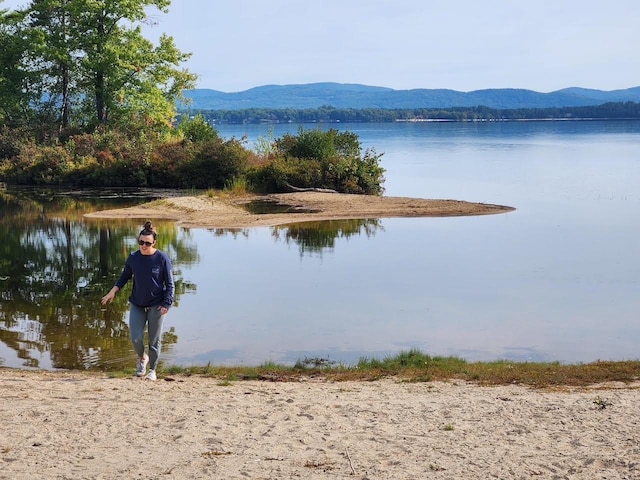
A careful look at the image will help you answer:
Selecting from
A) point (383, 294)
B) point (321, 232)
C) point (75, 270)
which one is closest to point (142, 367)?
point (383, 294)

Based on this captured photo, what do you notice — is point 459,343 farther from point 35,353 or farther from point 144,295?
point 35,353

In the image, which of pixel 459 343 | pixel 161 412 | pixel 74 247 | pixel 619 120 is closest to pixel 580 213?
pixel 74 247

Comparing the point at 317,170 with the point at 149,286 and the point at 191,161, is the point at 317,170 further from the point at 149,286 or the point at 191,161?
the point at 149,286

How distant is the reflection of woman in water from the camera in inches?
402

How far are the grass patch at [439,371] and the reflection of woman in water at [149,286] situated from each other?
3.39 feet

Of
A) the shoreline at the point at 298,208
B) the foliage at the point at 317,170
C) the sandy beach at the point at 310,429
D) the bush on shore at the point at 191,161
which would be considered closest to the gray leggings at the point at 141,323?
the sandy beach at the point at 310,429

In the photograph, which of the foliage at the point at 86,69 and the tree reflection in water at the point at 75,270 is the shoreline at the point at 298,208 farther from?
the foliage at the point at 86,69

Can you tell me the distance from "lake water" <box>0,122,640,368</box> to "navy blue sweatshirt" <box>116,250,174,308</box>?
221 cm

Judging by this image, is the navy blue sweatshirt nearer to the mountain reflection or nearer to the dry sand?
the dry sand

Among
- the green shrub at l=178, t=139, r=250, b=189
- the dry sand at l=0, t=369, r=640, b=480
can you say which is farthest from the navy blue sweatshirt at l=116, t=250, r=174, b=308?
the green shrub at l=178, t=139, r=250, b=189

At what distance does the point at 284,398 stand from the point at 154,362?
6.91ft

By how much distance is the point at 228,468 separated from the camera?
23.1 feet

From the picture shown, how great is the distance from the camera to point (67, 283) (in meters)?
18.6

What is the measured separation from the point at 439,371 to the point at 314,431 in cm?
346
